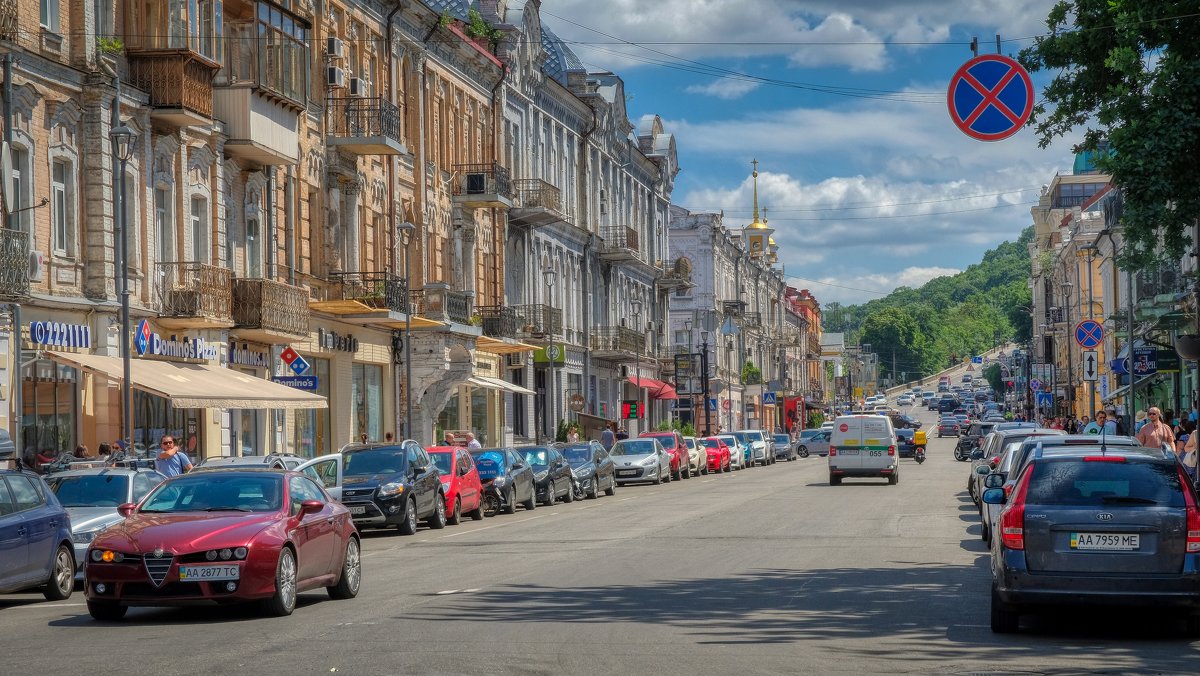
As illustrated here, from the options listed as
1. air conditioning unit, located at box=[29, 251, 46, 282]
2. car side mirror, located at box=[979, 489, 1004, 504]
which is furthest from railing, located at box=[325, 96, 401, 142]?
car side mirror, located at box=[979, 489, 1004, 504]

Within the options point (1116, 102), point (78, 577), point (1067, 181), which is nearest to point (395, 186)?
point (78, 577)

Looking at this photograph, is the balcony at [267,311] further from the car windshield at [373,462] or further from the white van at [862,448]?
the white van at [862,448]

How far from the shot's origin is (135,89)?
30844mm

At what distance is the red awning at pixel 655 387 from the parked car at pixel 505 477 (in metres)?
39.0

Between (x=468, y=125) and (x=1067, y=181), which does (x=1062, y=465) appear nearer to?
(x=468, y=125)

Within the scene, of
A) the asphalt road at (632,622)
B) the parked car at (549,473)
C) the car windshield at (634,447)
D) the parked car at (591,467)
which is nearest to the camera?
the asphalt road at (632,622)

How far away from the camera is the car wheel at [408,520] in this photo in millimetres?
28281

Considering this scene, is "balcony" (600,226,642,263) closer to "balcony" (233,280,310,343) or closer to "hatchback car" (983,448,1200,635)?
Answer: "balcony" (233,280,310,343)

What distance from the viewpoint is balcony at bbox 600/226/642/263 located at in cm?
6994

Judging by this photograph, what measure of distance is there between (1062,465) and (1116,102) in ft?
17.0

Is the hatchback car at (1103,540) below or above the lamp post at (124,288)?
below

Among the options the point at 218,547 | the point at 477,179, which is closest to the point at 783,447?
the point at 477,179

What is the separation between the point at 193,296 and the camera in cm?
3272

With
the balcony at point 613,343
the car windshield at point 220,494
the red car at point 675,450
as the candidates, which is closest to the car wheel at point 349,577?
the car windshield at point 220,494
